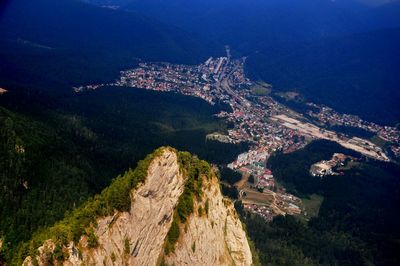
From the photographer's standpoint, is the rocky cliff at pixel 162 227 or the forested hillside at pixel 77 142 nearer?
the rocky cliff at pixel 162 227

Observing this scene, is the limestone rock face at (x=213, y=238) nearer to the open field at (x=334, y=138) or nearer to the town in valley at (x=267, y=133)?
the town in valley at (x=267, y=133)

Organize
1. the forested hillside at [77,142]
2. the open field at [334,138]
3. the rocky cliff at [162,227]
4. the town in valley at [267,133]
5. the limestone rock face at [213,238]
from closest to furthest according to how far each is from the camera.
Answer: the rocky cliff at [162,227], the limestone rock face at [213,238], the forested hillside at [77,142], the town in valley at [267,133], the open field at [334,138]

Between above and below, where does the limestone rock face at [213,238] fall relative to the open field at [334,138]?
above

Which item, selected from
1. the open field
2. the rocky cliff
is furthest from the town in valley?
the rocky cliff

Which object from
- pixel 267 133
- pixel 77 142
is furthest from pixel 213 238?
pixel 267 133

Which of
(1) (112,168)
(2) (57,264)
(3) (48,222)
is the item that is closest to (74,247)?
(2) (57,264)

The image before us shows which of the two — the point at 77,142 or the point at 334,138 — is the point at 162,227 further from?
the point at 334,138

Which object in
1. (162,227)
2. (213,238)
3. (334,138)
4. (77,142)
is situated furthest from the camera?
(334,138)

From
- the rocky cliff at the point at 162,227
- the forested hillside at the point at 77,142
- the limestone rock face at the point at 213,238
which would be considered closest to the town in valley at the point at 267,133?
the forested hillside at the point at 77,142

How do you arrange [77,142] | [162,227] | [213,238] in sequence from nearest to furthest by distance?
[162,227], [213,238], [77,142]

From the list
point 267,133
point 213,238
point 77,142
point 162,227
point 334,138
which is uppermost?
point 162,227
